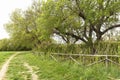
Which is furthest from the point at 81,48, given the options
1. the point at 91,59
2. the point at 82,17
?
the point at 82,17

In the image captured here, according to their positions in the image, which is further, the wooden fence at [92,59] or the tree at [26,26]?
the tree at [26,26]

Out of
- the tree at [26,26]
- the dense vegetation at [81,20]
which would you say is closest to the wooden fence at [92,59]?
the dense vegetation at [81,20]

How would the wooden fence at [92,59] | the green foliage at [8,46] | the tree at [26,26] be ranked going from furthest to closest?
1. the green foliage at [8,46]
2. the tree at [26,26]
3. the wooden fence at [92,59]

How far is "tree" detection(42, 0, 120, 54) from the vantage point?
→ 1007 inches

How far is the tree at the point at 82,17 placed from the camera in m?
25.6

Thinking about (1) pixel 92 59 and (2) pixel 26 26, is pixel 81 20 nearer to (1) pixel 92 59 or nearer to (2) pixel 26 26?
(1) pixel 92 59

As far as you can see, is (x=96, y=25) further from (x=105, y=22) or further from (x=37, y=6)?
(x=37, y=6)

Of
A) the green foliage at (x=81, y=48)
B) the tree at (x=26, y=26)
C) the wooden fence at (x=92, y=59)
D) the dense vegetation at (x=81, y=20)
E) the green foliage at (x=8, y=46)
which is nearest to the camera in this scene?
the wooden fence at (x=92, y=59)

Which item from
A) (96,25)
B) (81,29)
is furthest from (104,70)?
(81,29)

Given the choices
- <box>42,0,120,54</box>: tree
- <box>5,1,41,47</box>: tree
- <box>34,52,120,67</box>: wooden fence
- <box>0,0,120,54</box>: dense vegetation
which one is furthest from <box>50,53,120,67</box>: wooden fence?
<box>5,1,41,47</box>: tree

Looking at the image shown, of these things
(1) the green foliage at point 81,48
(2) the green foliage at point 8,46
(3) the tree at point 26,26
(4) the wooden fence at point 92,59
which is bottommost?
(4) the wooden fence at point 92,59

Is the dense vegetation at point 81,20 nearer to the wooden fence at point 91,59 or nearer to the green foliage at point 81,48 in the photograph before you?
the green foliage at point 81,48

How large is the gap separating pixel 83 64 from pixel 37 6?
36.0 meters

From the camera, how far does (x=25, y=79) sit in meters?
14.3
